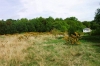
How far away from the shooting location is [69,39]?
1817 centimetres

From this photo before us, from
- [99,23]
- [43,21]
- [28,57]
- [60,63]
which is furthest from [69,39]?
[43,21]

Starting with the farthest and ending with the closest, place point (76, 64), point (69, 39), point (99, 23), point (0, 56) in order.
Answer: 1. point (99, 23)
2. point (69, 39)
3. point (0, 56)
4. point (76, 64)

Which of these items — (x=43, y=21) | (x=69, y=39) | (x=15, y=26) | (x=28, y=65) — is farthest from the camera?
(x=43, y=21)

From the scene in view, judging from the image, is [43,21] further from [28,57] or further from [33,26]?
[28,57]

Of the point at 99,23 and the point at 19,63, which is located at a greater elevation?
the point at 99,23

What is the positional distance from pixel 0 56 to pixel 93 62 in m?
4.82

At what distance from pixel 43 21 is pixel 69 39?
52.7 meters

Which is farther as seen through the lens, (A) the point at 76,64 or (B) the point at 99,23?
(B) the point at 99,23

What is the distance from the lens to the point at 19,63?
9.05 metres

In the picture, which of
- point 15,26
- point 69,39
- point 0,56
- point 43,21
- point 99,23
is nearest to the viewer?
point 0,56

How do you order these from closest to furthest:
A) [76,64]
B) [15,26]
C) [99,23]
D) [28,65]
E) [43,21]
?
[76,64] < [28,65] < [99,23] < [15,26] < [43,21]

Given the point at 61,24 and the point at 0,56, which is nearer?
the point at 0,56

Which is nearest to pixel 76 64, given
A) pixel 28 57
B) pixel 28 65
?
pixel 28 65

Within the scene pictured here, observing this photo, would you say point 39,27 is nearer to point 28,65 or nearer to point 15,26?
point 15,26
